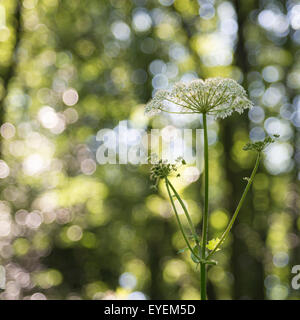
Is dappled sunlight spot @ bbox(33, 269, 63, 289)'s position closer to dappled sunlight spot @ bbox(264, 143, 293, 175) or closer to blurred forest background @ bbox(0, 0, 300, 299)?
blurred forest background @ bbox(0, 0, 300, 299)

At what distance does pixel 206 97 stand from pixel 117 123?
551 inches

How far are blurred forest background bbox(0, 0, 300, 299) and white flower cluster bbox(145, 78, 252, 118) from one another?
31.3ft

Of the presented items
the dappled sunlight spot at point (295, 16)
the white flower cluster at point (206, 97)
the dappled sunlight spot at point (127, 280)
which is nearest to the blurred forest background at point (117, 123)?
the dappled sunlight spot at point (295, 16)

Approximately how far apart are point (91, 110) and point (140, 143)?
3744 millimetres

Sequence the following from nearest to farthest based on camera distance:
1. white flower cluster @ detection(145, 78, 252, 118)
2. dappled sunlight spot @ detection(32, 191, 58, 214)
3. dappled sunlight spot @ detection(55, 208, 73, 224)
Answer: white flower cluster @ detection(145, 78, 252, 118)
dappled sunlight spot @ detection(32, 191, 58, 214)
dappled sunlight spot @ detection(55, 208, 73, 224)

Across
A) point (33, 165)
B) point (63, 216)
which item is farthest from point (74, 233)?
point (33, 165)

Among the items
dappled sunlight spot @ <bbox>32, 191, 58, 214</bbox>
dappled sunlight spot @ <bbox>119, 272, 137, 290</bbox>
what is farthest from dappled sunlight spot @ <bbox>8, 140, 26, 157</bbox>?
dappled sunlight spot @ <bbox>119, 272, 137, 290</bbox>

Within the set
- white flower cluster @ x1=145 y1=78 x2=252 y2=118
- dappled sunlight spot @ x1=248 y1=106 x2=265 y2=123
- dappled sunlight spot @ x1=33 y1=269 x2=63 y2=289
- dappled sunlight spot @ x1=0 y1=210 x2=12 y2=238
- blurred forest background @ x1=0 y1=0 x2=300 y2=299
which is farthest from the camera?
dappled sunlight spot @ x1=33 y1=269 x2=63 y2=289

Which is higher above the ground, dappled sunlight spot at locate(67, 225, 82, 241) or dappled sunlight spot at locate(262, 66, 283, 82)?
dappled sunlight spot at locate(262, 66, 283, 82)

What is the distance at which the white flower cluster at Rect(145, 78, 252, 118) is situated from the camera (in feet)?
7.21

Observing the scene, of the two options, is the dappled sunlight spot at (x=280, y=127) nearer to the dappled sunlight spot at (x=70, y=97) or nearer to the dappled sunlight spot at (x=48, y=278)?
the dappled sunlight spot at (x=70, y=97)
